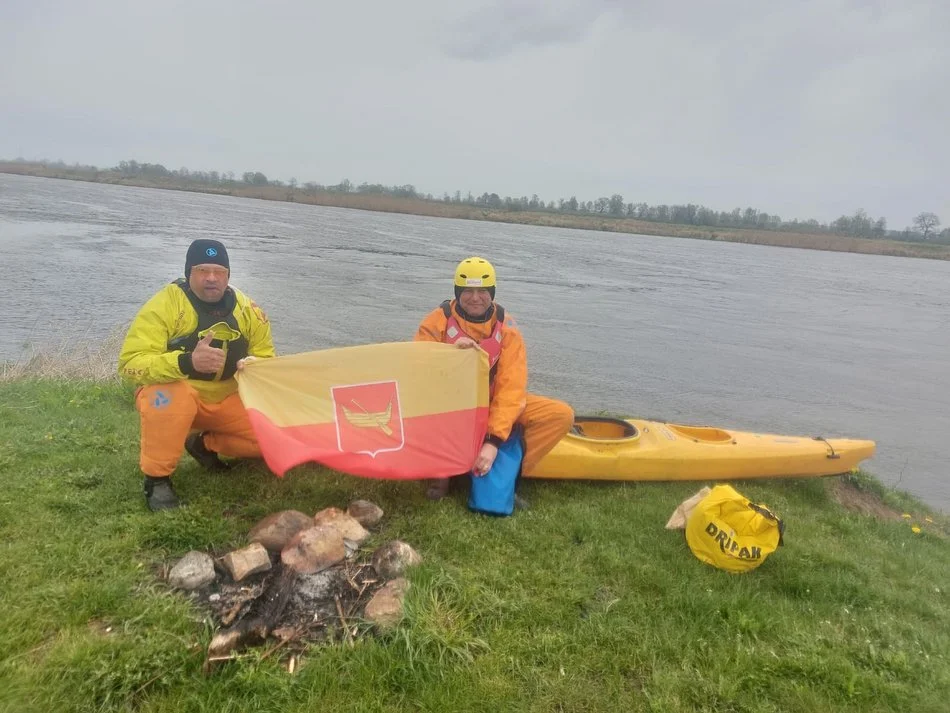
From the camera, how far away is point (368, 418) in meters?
4.71

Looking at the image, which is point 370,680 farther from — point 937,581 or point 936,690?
point 937,581

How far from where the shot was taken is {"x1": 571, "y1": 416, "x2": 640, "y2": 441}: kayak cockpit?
6.33 meters

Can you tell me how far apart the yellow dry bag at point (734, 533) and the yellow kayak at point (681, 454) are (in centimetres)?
148

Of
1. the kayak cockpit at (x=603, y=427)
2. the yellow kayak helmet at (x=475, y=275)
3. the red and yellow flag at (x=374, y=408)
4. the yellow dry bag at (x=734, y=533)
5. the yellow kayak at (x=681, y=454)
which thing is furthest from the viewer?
the kayak cockpit at (x=603, y=427)

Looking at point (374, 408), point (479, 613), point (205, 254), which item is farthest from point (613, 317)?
point (479, 613)

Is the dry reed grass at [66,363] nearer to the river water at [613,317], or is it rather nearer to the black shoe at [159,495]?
the river water at [613,317]

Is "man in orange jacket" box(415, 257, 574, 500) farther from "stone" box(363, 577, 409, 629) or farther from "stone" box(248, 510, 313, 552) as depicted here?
"stone" box(363, 577, 409, 629)

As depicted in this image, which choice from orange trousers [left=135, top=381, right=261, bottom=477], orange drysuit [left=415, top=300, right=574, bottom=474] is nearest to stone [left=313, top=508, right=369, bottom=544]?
orange trousers [left=135, top=381, right=261, bottom=477]

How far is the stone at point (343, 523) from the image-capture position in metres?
3.98

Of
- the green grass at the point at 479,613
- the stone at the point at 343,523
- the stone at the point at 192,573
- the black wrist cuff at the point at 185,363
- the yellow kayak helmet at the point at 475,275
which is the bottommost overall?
the green grass at the point at 479,613

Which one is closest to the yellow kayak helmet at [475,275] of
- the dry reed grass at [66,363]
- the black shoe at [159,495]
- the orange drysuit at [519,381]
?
the orange drysuit at [519,381]

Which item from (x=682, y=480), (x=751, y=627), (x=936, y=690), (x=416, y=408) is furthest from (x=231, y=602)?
(x=682, y=480)

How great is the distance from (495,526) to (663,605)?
128cm

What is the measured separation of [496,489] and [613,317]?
1506 centimetres
